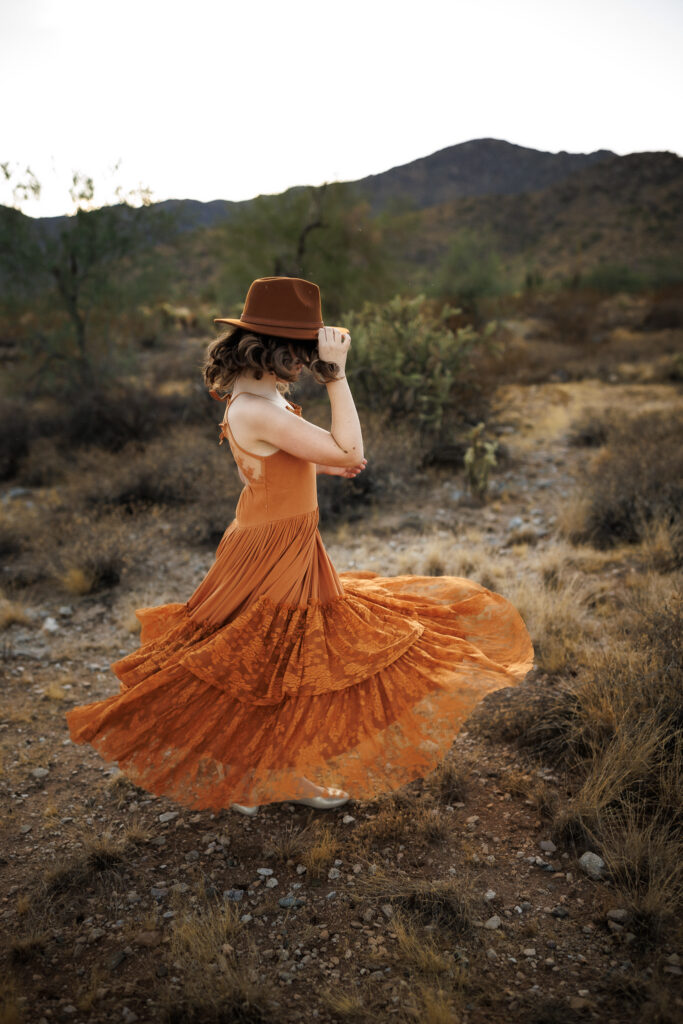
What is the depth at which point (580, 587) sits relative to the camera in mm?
4137

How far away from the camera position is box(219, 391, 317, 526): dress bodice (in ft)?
6.61

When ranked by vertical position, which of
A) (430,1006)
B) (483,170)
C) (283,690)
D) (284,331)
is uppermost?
(483,170)

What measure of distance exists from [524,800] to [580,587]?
77.1 inches

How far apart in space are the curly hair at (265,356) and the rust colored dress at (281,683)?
23 centimetres

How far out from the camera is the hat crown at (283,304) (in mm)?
1830

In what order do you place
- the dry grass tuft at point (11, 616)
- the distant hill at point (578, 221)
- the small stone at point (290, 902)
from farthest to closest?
the distant hill at point (578, 221) < the dry grass tuft at point (11, 616) < the small stone at point (290, 902)

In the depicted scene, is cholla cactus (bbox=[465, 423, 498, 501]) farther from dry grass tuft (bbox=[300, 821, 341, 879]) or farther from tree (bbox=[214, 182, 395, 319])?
tree (bbox=[214, 182, 395, 319])

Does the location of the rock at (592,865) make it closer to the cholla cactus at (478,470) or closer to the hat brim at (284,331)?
the hat brim at (284,331)

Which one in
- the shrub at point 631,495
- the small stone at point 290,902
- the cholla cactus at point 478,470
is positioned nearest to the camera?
the small stone at point 290,902

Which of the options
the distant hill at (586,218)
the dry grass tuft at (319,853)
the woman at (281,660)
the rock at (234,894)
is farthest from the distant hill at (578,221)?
the rock at (234,894)

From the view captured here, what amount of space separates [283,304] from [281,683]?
47.6 inches

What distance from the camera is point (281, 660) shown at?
202 cm

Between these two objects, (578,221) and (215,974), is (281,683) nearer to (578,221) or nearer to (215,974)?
(215,974)

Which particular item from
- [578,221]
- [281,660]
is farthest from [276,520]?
[578,221]
